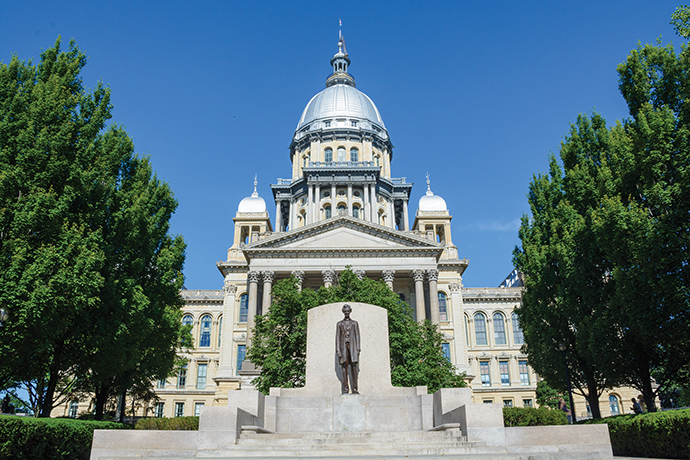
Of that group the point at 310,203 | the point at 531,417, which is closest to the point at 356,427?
the point at 531,417

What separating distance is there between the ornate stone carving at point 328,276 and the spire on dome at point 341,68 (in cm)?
4689

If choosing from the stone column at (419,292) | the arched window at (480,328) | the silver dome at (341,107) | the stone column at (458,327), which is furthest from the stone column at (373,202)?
the stone column at (419,292)

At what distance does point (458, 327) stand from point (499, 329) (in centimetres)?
945

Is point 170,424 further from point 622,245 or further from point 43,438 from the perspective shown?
point 622,245

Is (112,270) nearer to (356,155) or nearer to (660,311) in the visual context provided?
(660,311)

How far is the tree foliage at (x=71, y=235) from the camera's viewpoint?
14.8m

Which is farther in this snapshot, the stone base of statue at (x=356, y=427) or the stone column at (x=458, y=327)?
the stone column at (x=458, y=327)

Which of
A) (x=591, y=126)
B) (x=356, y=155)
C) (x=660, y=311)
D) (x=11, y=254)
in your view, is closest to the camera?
(x=11, y=254)

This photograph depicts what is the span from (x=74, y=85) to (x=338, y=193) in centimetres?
5054

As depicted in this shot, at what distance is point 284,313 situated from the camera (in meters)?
32.2

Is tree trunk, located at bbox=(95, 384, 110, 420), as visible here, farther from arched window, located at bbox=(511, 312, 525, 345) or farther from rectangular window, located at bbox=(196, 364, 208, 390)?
arched window, located at bbox=(511, 312, 525, 345)

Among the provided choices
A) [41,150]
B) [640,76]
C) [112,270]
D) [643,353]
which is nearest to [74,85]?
[41,150]

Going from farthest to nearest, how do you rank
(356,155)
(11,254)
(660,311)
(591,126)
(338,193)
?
(356,155)
(338,193)
(591,126)
(660,311)
(11,254)

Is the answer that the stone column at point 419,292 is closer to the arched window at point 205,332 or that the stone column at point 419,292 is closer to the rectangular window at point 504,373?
the rectangular window at point 504,373
